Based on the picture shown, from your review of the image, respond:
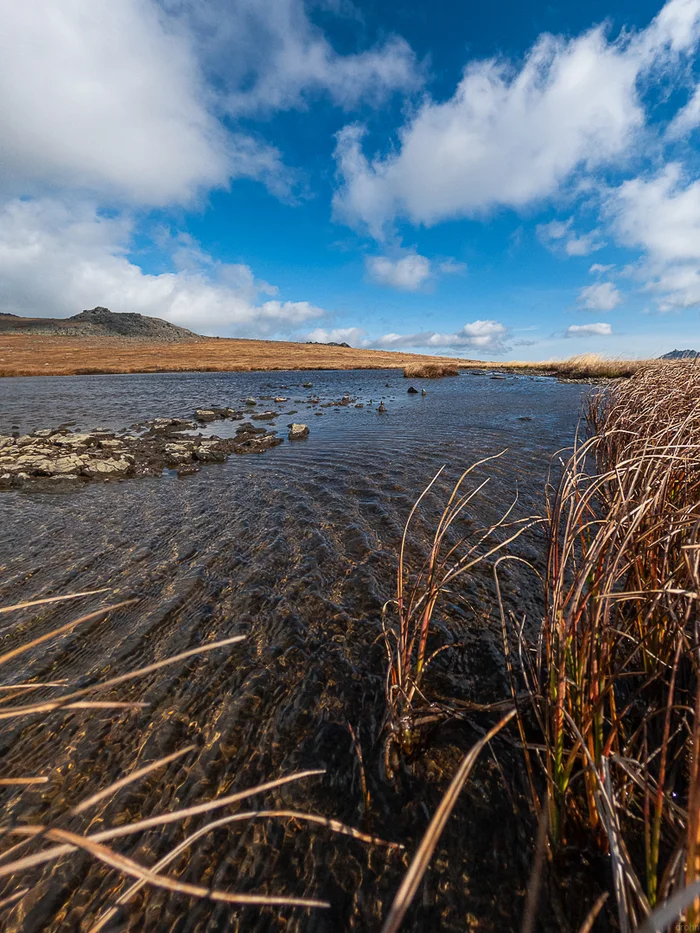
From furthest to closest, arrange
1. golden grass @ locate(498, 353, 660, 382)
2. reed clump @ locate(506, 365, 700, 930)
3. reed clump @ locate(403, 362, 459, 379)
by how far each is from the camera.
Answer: reed clump @ locate(403, 362, 459, 379) < golden grass @ locate(498, 353, 660, 382) < reed clump @ locate(506, 365, 700, 930)

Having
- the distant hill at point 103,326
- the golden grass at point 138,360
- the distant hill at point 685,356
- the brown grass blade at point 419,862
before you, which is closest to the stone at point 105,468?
the brown grass blade at point 419,862

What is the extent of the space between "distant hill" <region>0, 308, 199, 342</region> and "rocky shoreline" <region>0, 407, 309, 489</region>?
12438cm

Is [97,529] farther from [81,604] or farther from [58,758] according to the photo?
[58,758]

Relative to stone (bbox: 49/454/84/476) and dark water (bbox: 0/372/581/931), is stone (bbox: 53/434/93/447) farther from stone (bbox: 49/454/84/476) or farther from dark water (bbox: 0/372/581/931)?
dark water (bbox: 0/372/581/931)

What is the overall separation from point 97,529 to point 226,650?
4063 millimetres

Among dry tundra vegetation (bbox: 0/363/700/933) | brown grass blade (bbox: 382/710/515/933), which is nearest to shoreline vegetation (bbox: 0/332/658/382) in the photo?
dry tundra vegetation (bbox: 0/363/700/933)

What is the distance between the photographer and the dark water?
2381 millimetres

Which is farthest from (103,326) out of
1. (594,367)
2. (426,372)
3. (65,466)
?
(65,466)

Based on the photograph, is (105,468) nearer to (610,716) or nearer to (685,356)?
(610,716)

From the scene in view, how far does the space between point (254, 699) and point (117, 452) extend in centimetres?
979

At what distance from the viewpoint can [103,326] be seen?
14175 cm

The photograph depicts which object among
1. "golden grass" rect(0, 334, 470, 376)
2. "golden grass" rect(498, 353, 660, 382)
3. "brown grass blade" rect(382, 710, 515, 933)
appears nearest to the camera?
"brown grass blade" rect(382, 710, 515, 933)

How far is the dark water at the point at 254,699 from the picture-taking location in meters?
2.38

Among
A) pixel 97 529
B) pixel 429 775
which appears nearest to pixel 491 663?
pixel 429 775
